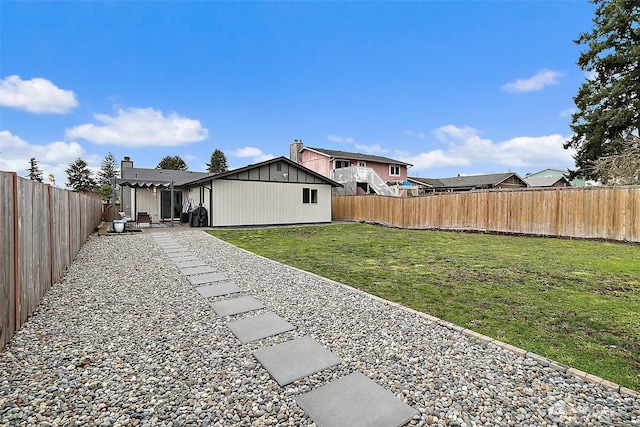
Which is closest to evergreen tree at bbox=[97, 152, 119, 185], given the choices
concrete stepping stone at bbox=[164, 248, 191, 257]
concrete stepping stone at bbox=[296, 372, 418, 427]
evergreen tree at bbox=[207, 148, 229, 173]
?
evergreen tree at bbox=[207, 148, 229, 173]

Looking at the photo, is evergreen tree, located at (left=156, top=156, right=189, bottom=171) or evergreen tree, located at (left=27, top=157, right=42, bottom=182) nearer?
evergreen tree, located at (left=27, top=157, right=42, bottom=182)

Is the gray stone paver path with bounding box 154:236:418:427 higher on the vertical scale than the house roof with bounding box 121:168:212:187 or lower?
lower

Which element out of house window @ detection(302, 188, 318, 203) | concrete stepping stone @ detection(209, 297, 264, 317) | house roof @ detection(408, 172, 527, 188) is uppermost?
house roof @ detection(408, 172, 527, 188)

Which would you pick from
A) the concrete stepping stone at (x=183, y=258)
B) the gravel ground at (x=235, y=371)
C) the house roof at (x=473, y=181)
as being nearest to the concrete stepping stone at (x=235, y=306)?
the gravel ground at (x=235, y=371)

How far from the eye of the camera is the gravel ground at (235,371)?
1.95m

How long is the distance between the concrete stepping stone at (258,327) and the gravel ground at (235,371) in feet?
0.38

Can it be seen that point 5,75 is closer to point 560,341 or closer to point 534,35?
point 560,341

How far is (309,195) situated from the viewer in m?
17.4

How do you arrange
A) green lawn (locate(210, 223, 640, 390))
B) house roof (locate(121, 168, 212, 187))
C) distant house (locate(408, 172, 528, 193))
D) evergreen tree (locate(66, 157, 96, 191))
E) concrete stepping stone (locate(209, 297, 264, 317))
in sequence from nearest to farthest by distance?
green lawn (locate(210, 223, 640, 390)), concrete stepping stone (locate(209, 297, 264, 317)), house roof (locate(121, 168, 212, 187)), distant house (locate(408, 172, 528, 193)), evergreen tree (locate(66, 157, 96, 191))

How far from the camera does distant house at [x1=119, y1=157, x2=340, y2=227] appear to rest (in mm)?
14688

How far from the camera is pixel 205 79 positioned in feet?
51.3

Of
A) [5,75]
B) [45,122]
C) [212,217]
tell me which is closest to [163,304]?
[212,217]

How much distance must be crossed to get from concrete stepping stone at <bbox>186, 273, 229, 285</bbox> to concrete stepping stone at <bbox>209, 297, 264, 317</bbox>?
115cm

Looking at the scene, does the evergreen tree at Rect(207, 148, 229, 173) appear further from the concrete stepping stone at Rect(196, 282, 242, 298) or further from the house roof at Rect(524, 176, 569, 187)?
the concrete stepping stone at Rect(196, 282, 242, 298)
